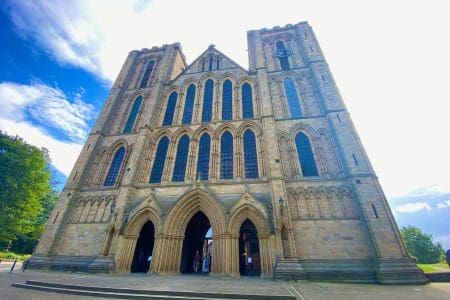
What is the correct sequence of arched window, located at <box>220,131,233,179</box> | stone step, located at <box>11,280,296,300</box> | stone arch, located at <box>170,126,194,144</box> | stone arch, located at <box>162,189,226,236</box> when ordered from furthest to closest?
1. stone arch, located at <box>170,126,194,144</box>
2. arched window, located at <box>220,131,233,179</box>
3. stone arch, located at <box>162,189,226,236</box>
4. stone step, located at <box>11,280,296,300</box>

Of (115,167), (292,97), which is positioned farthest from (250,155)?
(115,167)

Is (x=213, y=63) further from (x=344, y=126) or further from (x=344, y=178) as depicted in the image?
(x=344, y=178)

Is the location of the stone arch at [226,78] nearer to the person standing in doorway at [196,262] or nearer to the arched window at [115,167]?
the arched window at [115,167]

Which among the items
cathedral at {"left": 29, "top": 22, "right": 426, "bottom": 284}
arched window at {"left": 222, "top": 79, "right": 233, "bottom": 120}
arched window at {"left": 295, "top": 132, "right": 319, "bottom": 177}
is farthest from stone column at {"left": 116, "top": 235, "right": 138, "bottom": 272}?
arched window at {"left": 295, "top": 132, "right": 319, "bottom": 177}

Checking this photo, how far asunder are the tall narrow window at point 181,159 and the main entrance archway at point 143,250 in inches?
149

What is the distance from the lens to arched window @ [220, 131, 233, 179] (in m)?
14.5

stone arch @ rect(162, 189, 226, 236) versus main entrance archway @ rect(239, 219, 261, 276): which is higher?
stone arch @ rect(162, 189, 226, 236)

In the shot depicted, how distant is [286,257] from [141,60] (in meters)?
26.4

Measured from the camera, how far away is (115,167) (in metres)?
16.9

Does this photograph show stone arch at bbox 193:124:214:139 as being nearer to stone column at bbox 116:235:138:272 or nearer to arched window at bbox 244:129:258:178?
arched window at bbox 244:129:258:178

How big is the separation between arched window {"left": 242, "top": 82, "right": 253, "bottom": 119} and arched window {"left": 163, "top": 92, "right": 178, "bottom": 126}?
21.7 ft

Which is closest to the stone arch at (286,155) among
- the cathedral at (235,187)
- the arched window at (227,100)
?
the cathedral at (235,187)

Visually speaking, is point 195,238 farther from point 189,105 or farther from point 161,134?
point 189,105

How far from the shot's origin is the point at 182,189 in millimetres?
14047
